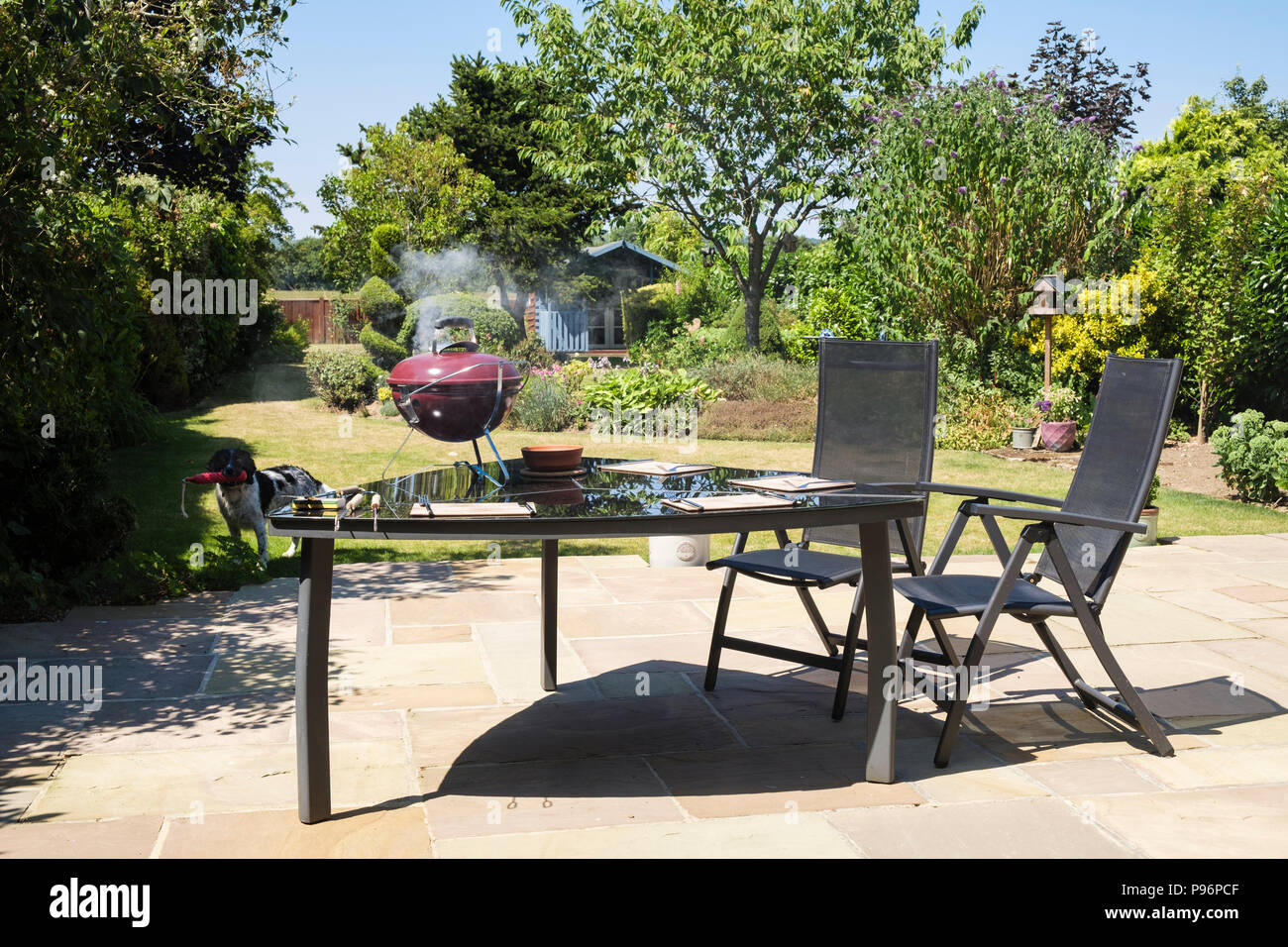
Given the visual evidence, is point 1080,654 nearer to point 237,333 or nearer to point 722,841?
point 722,841

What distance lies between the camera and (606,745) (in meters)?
3.84

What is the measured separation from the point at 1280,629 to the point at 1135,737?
1997 mm

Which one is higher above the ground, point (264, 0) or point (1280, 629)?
point (264, 0)

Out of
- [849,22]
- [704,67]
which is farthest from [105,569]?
[849,22]

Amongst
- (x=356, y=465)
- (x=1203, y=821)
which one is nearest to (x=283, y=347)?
(x=356, y=465)

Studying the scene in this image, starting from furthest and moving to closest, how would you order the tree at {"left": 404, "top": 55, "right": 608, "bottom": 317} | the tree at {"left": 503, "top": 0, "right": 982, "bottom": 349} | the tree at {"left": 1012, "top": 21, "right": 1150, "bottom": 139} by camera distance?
the tree at {"left": 1012, "top": 21, "right": 1150, "bottom": 139}
the tree at {"left": 404, "top": 55, "right": 608, "bottom": 317}
the tree at {"left": 503, "top": 0, "right": 982, "bottom": 349}

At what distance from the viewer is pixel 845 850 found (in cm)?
296

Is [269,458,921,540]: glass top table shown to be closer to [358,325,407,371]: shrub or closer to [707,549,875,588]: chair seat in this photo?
[707,549,875,588]: chair seat

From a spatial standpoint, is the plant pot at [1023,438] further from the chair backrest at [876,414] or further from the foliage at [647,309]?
the foliage at [647,309]

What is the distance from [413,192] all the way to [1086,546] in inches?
872

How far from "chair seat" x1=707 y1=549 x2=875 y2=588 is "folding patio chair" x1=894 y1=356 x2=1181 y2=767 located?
199 mm

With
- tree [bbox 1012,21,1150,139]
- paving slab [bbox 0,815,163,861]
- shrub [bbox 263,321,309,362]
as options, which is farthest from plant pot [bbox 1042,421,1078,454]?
tree [bbox 1012,21,1150,139]

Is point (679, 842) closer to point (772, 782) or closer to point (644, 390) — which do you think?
point (772, 782)

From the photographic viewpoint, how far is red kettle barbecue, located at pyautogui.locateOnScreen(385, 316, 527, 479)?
3414 mm
